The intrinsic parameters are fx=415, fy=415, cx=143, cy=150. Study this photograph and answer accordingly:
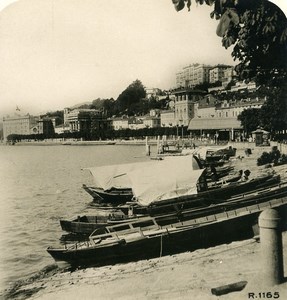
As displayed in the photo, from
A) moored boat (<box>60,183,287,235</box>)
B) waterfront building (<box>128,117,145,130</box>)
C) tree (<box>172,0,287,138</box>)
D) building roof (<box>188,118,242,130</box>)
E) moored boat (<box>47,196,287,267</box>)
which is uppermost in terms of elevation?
tree (<box>172,0,287,138</box>)

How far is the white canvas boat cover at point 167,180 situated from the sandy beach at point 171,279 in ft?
2.78

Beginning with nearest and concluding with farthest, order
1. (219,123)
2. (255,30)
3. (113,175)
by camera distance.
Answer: (255,30) → (113,175) → (219,123)

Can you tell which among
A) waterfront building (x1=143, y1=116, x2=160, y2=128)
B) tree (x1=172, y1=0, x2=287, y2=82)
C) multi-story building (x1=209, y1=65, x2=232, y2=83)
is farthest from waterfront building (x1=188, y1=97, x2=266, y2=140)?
tree (x1=172, y1=0, x2=287, y2=82)

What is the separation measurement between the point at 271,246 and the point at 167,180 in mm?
2674

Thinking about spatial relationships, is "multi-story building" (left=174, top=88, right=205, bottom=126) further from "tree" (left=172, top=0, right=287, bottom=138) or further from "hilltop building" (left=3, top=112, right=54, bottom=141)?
"hilltop building" (left=3, top=112, right=54, bottom=141)

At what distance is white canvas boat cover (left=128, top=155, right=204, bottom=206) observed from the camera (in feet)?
18.6

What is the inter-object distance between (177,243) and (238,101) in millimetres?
28453

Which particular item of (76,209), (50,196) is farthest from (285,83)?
(50,196)

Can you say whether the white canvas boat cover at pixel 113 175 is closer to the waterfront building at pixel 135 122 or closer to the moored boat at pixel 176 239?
the moored boat at pixel 176 239

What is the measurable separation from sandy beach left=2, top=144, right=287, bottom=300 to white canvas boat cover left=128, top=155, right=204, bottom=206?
85 centimetres

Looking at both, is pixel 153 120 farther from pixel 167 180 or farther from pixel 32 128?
pixel 32 128

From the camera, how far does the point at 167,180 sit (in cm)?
566

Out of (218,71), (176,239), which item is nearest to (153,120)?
(218,71)

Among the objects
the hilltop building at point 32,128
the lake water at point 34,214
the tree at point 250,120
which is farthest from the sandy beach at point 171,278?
the hilltop building at point 32,128
